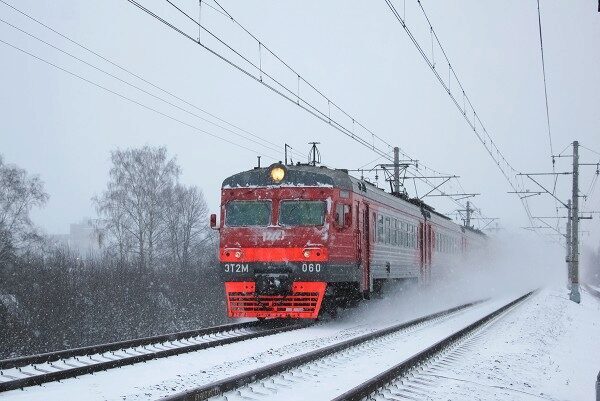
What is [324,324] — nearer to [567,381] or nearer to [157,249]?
[567,381]

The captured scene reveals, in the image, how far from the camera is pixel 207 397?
265 inches

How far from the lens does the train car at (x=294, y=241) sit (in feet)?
46.3

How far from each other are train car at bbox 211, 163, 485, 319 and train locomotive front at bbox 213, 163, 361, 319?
0.02m

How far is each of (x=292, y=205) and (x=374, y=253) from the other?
2814 millimetres

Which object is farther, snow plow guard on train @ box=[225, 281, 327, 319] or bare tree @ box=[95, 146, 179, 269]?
bare tree @ box=[95, 146, 179, 269]

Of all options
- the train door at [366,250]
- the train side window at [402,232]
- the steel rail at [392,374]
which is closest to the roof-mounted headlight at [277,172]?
the train door at [366,250]

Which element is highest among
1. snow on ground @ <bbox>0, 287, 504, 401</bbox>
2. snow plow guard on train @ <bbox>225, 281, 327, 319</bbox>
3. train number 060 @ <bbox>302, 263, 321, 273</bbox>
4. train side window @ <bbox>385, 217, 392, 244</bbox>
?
train side window @ <bbox>385, 217, 392, 244</bbox>

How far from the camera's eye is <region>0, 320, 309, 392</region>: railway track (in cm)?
772

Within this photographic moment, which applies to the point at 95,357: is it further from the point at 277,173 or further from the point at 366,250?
the point at 366,250

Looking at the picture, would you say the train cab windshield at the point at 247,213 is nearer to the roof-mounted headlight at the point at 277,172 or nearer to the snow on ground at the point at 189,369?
the roof-mounted headlight at the point at 277,172

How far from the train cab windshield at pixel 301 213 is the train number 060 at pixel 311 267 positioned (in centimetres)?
86

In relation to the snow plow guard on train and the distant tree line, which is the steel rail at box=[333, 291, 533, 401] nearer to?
the snow plow guard on train

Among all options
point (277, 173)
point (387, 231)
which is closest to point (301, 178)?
point (277, 173)

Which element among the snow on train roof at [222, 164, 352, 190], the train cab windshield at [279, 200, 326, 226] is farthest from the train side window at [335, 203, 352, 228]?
the snow on train roof at [222, 164, 352, 190]
